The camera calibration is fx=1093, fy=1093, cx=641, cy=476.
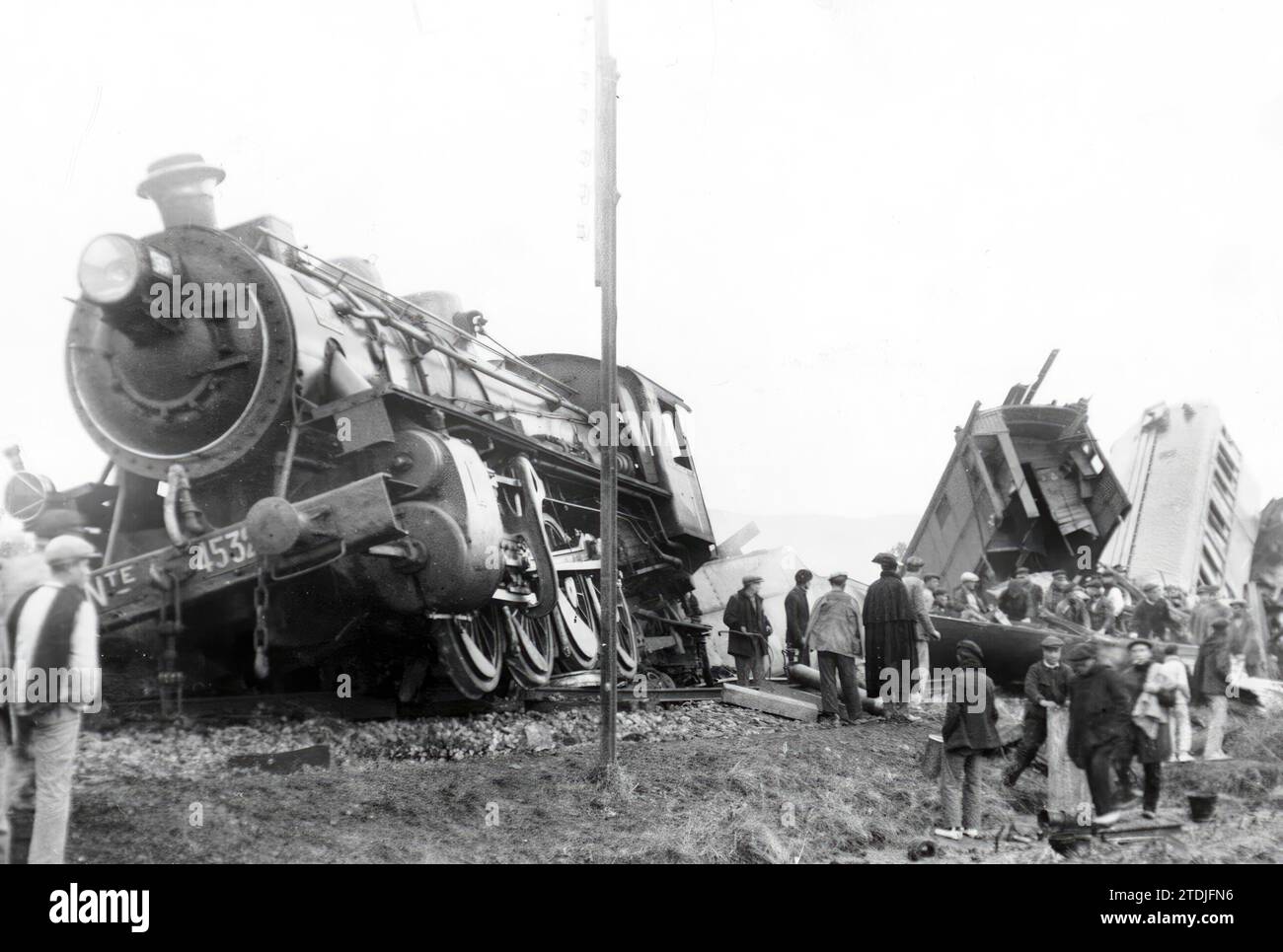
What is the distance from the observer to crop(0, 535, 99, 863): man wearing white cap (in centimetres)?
309

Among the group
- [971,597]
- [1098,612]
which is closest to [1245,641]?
[1098,612]

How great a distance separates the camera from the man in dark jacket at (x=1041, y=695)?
5055 millimetres

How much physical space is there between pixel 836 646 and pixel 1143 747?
274cm

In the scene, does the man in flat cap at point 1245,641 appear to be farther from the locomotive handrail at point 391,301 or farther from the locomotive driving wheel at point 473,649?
the locomotive handrail at point 391,301

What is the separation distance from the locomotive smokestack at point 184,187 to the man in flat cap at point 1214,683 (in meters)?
6.25

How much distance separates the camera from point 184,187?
5500 millimetres

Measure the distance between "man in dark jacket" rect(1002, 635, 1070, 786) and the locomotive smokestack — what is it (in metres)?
4.59

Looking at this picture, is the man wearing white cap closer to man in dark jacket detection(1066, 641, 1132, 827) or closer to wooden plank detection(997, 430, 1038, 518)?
man in dark jacket detection(1066, 641, 1132, 827)

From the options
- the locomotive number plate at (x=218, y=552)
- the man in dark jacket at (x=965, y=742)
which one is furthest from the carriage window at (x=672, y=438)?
the locomotive number plate at (x=218, y=552)

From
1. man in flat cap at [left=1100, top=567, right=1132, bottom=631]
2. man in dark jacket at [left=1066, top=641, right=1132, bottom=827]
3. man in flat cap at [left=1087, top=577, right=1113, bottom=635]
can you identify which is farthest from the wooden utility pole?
man in flat cap at [left=1100, top=567, right=1132, bottom=631]

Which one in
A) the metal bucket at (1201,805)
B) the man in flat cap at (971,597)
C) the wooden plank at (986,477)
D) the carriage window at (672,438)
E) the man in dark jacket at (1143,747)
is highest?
the carriage window at (672,438)

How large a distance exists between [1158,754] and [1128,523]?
664cm
